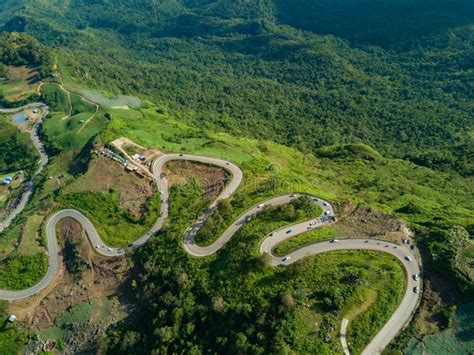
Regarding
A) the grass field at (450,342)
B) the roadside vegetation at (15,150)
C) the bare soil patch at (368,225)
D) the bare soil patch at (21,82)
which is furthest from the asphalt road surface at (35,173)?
the grass field at (450,342)

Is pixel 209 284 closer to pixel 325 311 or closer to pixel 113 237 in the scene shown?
pixel 325 311

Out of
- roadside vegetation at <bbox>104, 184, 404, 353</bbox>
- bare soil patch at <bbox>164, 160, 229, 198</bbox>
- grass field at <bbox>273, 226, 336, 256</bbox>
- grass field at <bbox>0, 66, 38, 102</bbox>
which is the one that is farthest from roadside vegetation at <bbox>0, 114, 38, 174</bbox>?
grass field at <bbox>273, 226, 336, 256</bbox>

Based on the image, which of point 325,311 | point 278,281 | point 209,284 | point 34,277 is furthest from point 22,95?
point 325,311

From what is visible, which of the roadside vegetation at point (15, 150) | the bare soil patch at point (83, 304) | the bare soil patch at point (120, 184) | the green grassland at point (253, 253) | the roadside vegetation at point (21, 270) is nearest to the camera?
the green grassland at point (253, 253)

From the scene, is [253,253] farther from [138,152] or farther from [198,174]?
[138,152]

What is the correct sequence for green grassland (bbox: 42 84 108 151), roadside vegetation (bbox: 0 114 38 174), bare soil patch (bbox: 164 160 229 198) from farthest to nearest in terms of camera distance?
roadside vegetation (bbox: 0 114 38 174) → green grassland (bbox: 42 84 108 151) → bare soil patch (bbox: 164 160 229 198)

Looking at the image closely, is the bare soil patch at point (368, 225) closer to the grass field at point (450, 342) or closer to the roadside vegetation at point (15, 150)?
the grass field at point (450, 342)

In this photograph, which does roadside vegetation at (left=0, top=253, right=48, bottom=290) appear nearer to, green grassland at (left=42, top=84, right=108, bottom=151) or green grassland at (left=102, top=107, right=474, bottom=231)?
green grassland at (left=102, top=107, right=474, bottom=231)
